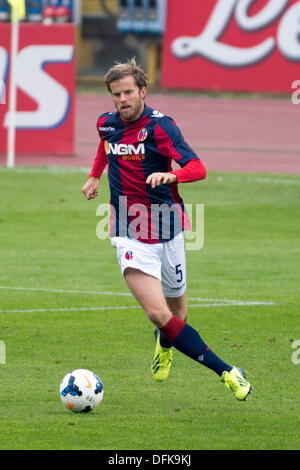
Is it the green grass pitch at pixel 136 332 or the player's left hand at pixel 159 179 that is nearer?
the green grass pitch at pixel 136 332

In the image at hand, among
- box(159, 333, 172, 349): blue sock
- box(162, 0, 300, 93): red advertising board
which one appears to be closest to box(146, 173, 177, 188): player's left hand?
box(159, 333, 172, 349): blue sock

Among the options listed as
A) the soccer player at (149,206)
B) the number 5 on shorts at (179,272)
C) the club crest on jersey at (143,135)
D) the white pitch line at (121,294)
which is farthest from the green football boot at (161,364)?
the white pitch line at (121,294)

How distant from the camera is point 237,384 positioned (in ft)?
22.8

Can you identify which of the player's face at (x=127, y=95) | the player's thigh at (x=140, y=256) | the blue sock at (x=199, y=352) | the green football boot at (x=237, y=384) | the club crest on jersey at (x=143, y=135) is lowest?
the green football boot at (x=237, y=384)

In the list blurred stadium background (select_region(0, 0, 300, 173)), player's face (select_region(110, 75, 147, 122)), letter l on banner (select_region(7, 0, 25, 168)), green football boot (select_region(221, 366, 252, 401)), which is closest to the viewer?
green football boot (select_region(221, 366, 252, 401))

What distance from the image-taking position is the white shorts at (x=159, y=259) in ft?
23.9

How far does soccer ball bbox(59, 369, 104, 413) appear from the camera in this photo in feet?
22.5

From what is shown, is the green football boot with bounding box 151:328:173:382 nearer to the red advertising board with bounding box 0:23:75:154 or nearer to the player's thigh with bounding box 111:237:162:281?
the player's thigh with bounding box 111:237:162:281

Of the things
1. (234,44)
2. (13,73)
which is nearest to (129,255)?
(13,73)

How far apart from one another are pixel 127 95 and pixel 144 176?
0.57m

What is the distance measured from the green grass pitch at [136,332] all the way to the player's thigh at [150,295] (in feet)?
1.94

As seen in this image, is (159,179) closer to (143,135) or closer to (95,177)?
(143,135)

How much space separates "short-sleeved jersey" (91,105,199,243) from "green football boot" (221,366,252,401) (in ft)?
3.47

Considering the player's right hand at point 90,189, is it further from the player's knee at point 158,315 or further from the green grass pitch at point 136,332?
the green grass pitch at point 136,332
